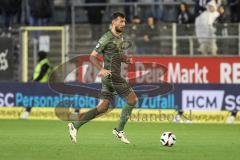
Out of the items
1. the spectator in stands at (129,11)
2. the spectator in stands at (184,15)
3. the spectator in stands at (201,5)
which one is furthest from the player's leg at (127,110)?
Answer: the spectator in stands at (129,11)

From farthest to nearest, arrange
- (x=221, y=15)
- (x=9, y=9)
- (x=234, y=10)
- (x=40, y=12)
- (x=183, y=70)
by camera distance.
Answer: (x=9, y=9)
(x=40, y=12)
(x=234, y=10)
(x=183, y=70)
(x=221, y=15)

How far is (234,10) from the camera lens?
28.9m

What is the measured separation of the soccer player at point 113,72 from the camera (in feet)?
56.0

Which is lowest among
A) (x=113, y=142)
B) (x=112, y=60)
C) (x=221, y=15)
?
(x=113, y=142)

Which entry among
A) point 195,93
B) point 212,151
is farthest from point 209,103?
point 212,151

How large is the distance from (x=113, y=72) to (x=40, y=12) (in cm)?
1348

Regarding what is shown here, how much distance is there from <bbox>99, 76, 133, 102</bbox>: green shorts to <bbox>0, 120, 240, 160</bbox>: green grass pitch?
3.28 ft

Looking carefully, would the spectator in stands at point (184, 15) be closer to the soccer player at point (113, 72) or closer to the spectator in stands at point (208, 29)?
the spectator in stands at point (208, 29)

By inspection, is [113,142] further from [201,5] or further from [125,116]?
[201,5]

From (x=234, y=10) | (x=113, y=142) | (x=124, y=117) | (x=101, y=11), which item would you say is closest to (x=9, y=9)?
(x=101, y=11)

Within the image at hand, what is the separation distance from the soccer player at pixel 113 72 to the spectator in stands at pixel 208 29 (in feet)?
32.8

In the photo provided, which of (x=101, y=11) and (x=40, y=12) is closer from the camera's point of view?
(x=101, y=11)

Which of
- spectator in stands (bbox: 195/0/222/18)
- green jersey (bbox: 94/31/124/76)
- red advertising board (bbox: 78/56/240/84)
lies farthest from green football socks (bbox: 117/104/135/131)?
spectator in stands (bbox: 195/0/222/18)

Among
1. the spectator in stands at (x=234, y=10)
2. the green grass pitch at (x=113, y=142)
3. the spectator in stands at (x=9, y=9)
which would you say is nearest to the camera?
the green grass pitch at (x=113, y=142)
